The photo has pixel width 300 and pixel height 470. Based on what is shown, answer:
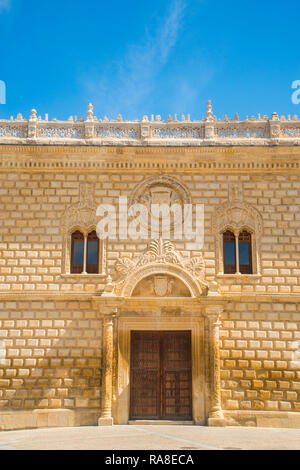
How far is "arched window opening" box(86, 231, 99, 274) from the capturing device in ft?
44.8

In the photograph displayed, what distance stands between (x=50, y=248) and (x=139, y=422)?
5078 mm

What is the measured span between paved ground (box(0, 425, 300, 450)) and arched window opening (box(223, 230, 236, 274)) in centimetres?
406

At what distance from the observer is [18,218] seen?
1378 cm

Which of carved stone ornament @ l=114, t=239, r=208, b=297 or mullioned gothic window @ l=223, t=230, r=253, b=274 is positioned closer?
carved stone ornament @ l=114, t=239, r=208, b=297

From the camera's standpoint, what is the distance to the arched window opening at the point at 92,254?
13.7 meters

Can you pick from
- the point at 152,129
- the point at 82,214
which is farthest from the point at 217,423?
the point at 152,129

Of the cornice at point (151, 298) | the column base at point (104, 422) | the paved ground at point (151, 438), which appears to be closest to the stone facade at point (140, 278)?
the cornice at point (151, 298)

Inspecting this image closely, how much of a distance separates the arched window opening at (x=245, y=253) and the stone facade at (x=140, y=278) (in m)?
0.22

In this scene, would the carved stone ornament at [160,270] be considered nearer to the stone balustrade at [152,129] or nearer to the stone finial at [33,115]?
the stone balustrade at [152,129]

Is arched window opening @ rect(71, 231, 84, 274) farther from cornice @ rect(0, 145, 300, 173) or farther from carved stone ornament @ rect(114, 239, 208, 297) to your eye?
cornice @ rect(0, 145, 300, 173)

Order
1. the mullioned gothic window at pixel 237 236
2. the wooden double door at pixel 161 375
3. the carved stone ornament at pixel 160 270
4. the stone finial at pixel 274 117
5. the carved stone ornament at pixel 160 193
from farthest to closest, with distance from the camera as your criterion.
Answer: the stone finial at pixel 274 117, the carved stone ornament at pixel 160 193, the mullioned gothic window at pixel 237 236, the carved stone ornament at pixel 160 270, the wooden double door at pixel 161 375

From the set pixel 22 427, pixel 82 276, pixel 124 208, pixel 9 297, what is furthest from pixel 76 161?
pixel 22 427

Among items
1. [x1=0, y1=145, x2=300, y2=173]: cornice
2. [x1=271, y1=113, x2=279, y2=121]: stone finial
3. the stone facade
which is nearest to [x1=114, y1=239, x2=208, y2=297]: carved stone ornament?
the stone facade

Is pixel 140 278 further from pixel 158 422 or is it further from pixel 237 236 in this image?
pixel 158 422
